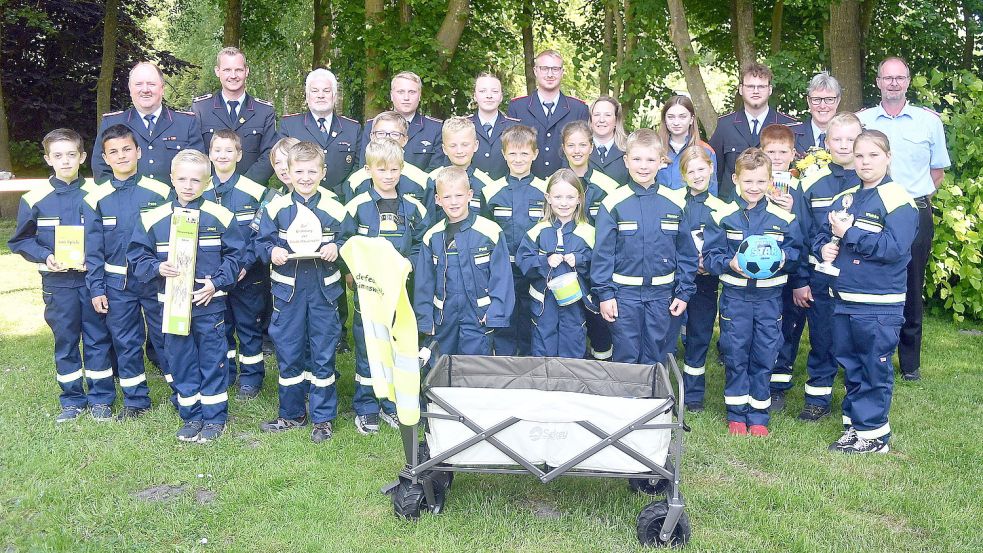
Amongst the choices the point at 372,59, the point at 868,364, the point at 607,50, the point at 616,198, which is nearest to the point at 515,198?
the point at 616,198

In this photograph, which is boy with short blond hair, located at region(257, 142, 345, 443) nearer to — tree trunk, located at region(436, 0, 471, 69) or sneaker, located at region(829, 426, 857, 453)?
sneaker, located at region(829, 426, 857, 453)

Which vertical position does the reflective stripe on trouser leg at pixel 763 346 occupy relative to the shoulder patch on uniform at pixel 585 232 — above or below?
below

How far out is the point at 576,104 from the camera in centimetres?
692

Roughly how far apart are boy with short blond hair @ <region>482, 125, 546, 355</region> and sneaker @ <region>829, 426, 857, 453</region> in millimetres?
2120

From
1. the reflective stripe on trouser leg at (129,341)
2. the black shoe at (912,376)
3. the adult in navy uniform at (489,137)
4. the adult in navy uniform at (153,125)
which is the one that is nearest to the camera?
the reflective stripe on trouser leg at (129,341)

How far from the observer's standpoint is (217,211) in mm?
5602

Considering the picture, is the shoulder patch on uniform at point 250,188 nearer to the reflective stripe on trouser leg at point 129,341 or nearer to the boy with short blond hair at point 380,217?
the boy with short blond hair at point 380,217

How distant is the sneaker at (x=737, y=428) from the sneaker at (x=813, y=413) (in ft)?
1.78

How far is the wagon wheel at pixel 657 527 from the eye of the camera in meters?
4.11

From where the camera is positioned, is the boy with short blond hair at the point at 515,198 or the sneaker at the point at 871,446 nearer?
the sneaker at the point at 871,446

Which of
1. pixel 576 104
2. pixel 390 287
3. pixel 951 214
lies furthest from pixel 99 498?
pixel 951 214

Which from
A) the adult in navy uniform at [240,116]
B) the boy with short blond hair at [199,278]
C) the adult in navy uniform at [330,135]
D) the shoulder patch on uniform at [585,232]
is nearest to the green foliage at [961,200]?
the shoulder patch on uniform at [585,232]

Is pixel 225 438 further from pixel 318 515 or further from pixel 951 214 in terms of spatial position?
pixel 951 214

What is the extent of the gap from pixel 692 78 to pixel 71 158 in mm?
8344
